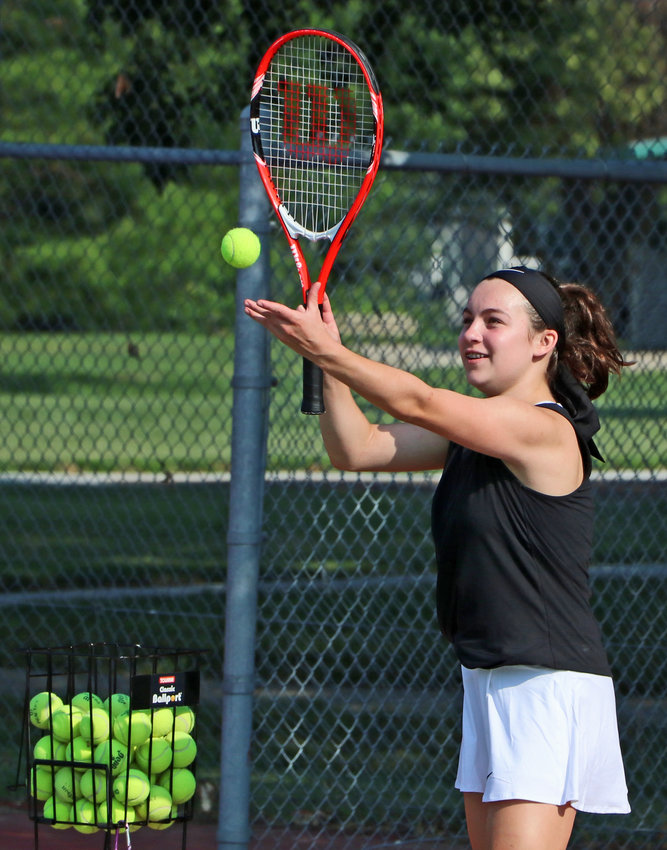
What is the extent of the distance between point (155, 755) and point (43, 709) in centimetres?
28

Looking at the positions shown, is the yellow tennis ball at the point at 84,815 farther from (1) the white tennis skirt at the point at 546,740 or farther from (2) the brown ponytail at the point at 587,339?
(2) the brown ponytail at the point at 587,339

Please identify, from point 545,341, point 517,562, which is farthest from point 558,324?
point 517,562

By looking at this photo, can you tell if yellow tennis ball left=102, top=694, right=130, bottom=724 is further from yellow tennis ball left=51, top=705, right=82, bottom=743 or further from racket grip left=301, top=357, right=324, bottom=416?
racket grip left=301, top=357, right=324, bottom=416

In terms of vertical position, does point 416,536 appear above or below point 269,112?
below

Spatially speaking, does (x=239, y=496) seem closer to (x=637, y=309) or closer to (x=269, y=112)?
(x=269, y=112)

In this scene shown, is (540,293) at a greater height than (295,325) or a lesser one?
greater

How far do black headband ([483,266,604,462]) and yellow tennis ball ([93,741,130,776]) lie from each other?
1.24 metres

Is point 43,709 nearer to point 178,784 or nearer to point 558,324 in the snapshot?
point 178,784

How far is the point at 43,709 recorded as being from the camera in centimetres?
278

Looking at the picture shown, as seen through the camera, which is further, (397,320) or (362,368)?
(397,320)

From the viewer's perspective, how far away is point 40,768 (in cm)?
A: 279

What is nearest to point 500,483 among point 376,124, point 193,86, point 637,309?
point 376,124

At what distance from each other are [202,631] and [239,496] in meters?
3.01

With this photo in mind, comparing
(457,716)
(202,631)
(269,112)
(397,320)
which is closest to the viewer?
(269,112)
